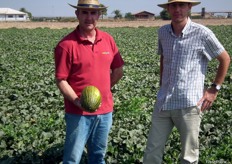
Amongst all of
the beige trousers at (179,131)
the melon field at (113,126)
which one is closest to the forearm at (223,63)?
the beige trousers at (179,131)

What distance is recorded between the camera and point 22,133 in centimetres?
556

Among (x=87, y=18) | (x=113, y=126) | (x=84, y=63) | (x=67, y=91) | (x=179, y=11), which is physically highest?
(x=179, y=11)

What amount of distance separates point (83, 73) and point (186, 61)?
1236 mm

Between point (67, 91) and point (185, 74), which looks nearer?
point (67, 91)

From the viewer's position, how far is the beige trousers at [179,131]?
3.69 meters

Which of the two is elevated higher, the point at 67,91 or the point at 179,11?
the point at 179,11

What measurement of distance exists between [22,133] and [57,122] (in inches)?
32.3

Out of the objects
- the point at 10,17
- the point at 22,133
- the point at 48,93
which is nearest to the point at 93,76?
the point at 22,133

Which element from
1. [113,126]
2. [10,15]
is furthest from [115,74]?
[10,15]

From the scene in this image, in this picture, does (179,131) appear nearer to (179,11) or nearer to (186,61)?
(186,61)

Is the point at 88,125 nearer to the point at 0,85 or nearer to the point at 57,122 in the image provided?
the point at 57,122

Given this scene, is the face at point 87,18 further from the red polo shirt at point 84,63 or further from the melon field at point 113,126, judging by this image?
the melon field at point 113,126

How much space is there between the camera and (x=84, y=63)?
3557 millimetres

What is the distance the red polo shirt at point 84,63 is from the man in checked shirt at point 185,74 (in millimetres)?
697
